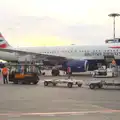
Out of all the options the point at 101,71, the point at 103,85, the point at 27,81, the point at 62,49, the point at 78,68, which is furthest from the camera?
the point at 62,49

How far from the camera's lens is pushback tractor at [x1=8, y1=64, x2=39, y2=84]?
26484 mm

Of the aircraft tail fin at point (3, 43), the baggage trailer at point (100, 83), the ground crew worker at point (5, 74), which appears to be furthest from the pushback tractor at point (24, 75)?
the aircraft tail fin at point (3, 43)

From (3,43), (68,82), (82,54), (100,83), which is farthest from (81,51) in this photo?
(100,83)

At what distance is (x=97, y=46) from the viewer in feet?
142

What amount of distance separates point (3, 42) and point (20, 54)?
29.3 ft

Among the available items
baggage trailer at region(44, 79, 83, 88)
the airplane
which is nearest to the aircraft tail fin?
the airplane

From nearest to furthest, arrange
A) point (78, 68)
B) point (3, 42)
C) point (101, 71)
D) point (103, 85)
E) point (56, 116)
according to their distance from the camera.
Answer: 1. point (56, 116)
2. point (103, 85)
3. point (101, 71)
4. point (78, 68)
5. point (3, 42)

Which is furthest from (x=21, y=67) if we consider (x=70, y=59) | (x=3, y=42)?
(x=3, y=42)

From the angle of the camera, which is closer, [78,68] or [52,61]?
[78,68]

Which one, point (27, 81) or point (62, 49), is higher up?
point (62, 49)

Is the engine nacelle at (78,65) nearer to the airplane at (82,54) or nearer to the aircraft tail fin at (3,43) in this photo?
the airplane at (82,54)

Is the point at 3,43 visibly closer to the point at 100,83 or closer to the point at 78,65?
the point at 78,65

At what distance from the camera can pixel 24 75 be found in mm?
26641

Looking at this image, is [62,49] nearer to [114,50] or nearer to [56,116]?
[114,50]
